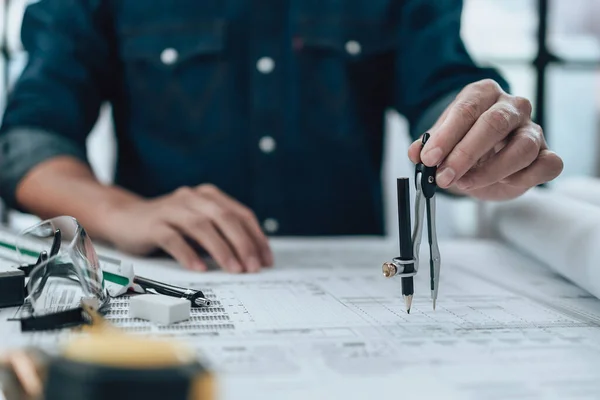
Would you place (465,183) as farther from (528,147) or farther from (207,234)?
(207,234)

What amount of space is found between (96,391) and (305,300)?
1.29 ft

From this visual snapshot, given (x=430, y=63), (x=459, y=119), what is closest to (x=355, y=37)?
(x=430, y=63)

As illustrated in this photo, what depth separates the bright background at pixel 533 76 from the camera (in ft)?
7.35

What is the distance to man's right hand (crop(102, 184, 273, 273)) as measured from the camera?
2.90 feet

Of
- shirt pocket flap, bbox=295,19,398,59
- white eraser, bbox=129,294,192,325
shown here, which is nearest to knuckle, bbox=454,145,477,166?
white eraser, bbox=129,294,192,325

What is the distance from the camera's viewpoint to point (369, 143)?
139 centimetres

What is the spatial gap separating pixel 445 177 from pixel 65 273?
1.25ft

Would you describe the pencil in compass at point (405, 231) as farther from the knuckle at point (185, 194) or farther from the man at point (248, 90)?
the man at point (248, 90)

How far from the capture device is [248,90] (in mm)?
1319

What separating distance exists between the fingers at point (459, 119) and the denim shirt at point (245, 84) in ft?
1.54

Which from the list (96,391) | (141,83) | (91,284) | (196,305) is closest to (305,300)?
(196,305)

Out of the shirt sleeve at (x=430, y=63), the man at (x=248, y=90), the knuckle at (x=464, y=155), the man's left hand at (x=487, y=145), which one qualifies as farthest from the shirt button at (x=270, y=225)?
the knuckle at (x=464, y=155)

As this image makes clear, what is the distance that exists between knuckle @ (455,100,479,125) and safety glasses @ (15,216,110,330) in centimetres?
41

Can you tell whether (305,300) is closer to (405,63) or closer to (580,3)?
(405,63)
